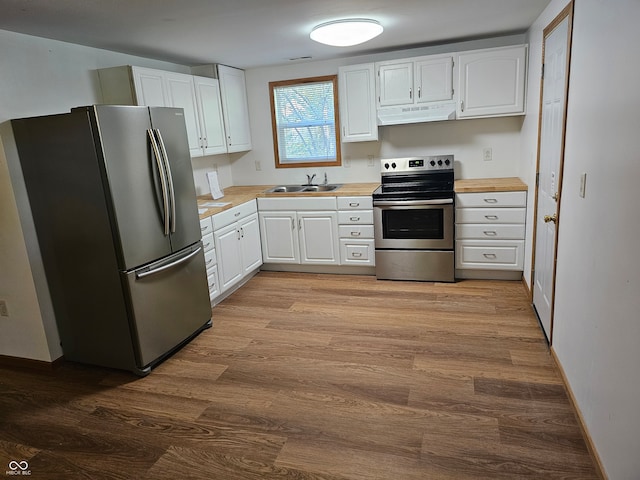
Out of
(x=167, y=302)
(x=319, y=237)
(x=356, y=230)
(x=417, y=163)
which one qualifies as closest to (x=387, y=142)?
(x=417, y=163)

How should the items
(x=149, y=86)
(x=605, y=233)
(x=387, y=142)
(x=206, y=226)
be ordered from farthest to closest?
(x=387, y=142)
(x=206, y=226)
(x=149, y=86)
(x=605, y=233)

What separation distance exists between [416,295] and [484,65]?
2167 mm

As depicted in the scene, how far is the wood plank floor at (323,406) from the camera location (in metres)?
1.95

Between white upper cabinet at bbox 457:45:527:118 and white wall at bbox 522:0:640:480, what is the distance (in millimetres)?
1663

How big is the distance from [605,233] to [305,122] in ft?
11.7

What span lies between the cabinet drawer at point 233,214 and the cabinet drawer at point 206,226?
0.19ft

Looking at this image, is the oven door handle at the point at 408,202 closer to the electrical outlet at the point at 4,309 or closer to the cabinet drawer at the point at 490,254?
the cabinet drawer at the point at 490,254

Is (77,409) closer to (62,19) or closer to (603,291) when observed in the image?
(62,19)

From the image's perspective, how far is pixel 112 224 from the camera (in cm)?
254

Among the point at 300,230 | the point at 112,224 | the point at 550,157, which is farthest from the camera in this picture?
the point at 300,230

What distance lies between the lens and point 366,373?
2660mm

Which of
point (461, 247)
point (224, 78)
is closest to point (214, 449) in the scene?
point (461, 247)

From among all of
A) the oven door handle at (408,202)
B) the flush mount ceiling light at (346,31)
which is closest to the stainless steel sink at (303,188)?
the oven door handle at (408,202)

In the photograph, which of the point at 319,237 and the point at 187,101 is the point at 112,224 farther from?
the point at 319,237
